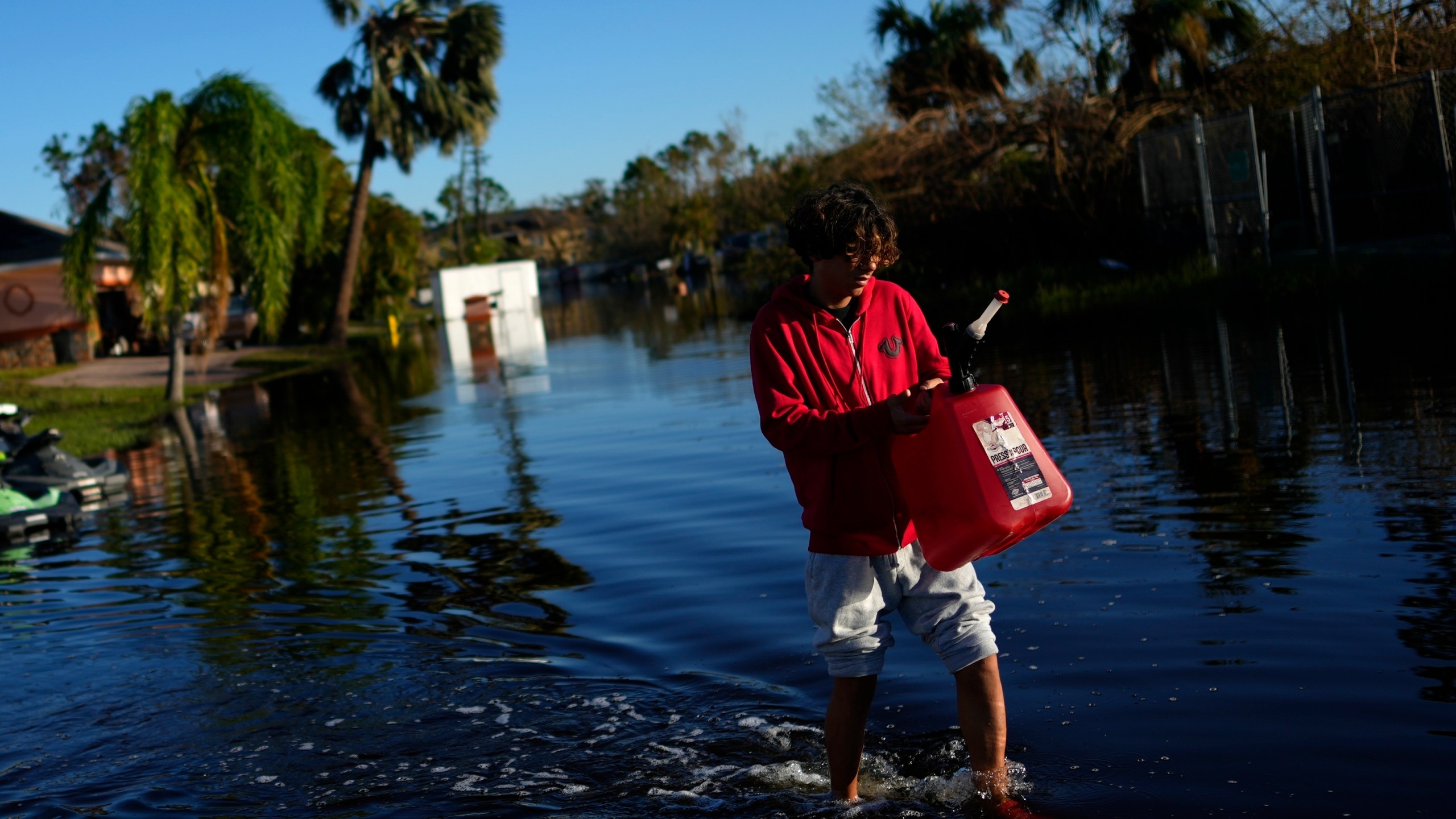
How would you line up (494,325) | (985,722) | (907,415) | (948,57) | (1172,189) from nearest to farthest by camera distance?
(907,415)
(985,722)
(1172,189)
(948,57)
(494,325)

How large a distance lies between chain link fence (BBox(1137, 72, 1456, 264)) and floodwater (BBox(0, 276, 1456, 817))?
4.60m

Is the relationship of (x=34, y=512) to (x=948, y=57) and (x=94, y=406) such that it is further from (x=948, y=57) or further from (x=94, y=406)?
(x=948, y=57)

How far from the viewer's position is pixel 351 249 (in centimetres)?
3878

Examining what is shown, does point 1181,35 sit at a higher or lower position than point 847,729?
higher

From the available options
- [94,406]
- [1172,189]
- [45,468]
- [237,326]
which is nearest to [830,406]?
[45,468]

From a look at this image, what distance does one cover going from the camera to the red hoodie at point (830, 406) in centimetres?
354

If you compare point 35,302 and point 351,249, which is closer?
point 35,302

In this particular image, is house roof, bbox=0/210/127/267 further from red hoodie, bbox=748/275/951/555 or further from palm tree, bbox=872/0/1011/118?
red hoodie, bbox=748/275/951/555

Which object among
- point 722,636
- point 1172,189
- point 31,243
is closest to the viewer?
point 722,636

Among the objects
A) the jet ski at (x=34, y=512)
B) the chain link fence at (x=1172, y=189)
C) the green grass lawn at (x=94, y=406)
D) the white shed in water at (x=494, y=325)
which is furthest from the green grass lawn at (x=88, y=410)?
the chain link fence at (x=1172, y=189)

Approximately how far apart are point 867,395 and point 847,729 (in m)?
0.91

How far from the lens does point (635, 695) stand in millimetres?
5074

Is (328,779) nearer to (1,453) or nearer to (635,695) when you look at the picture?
(635,695)

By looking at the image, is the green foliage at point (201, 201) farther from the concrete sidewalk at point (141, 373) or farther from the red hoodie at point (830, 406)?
the red hoodie at point (830, 406)
